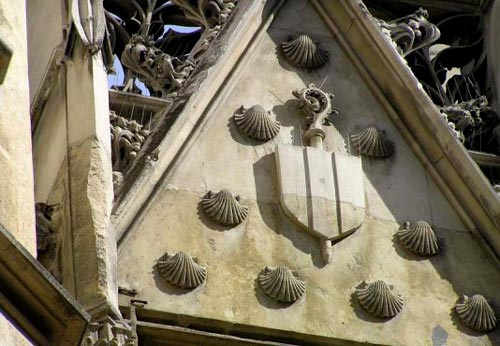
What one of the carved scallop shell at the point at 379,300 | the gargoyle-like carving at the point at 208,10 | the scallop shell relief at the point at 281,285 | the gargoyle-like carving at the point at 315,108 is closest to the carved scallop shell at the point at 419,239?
the carved scallop shell at the point at 379,300

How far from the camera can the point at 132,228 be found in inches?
474

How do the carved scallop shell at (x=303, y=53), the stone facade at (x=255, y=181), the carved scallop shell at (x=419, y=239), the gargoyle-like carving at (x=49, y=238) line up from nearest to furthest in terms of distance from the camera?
the gargoyle-like carving at (x=49, y=238) → the stone facade at (x=255, y=181) → the carved scallop shell at (x=419, y=239) → the carved scallop shell at (x=303, y=53)

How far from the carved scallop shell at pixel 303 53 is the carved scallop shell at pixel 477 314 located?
178cm

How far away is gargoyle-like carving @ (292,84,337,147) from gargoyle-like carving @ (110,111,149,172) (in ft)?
3.18

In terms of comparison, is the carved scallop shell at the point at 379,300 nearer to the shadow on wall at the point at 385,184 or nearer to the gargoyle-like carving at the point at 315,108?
the shadow on wall at the point at 385,184

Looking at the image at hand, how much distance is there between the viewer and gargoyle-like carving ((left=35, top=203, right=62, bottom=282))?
10695mm

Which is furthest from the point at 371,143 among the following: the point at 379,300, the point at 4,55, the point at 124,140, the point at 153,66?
the point at 4,55

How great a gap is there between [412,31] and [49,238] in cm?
412

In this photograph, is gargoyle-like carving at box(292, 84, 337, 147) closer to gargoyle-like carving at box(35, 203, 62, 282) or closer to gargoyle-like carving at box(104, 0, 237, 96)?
gargoyle-like carving at box(104, 0, 237, 96)

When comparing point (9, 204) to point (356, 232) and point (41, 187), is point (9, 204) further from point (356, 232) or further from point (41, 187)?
point (356, 232)

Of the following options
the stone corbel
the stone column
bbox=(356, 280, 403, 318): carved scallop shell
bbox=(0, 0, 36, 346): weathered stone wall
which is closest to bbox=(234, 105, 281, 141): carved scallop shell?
bbox=(356, 280, 403, 318): carved scallop shell

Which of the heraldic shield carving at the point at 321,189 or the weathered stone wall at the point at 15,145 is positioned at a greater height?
the heraldic shield carving at the point at 321,189

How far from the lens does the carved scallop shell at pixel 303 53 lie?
13.6 metres

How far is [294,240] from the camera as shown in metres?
12.4
